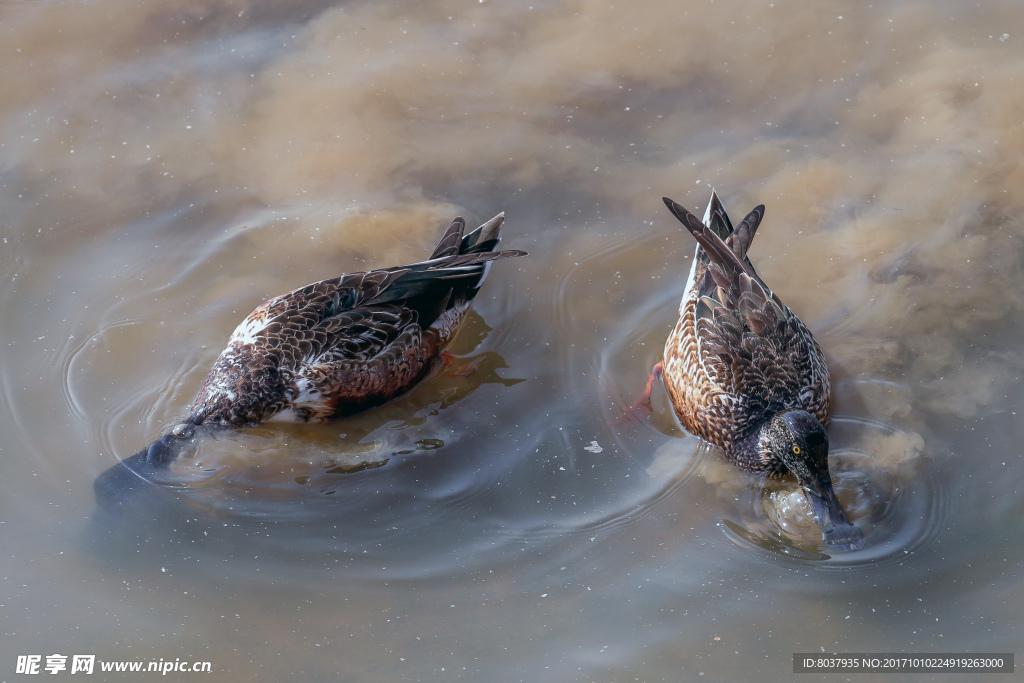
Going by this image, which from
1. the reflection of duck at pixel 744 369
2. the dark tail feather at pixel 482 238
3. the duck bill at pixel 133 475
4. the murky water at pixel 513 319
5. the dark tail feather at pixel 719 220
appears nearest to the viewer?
the murky water at pixel 513 319

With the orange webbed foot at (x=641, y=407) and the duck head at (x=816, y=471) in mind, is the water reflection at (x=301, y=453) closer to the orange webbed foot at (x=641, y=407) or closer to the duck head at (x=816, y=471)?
the orange webbed foot at (x=641, y=407)

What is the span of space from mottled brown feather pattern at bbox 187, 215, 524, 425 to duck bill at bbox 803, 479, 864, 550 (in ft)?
7.39

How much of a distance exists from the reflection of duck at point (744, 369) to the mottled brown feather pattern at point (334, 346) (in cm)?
126

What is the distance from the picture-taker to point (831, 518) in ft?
15.7

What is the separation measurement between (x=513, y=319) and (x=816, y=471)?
2.31 meters

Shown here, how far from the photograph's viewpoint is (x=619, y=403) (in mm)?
5703

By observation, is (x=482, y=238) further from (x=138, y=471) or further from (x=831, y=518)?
(x=831, y=518)

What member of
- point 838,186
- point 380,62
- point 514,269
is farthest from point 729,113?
point 380,62

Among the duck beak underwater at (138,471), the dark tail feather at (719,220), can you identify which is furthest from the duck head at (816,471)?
the duck beak underwater at (138,471)

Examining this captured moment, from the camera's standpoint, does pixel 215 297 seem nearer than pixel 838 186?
Yes

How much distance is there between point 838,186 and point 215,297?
4564mm

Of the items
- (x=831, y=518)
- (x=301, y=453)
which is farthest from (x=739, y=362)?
(x=301, y=453)

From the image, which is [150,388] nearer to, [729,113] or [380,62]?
[380,62]

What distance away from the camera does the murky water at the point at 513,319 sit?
4.63 meters
